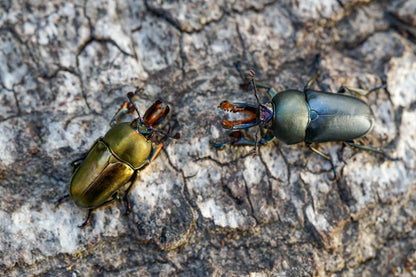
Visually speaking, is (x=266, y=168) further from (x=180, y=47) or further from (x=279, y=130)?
(x=180, y=47)

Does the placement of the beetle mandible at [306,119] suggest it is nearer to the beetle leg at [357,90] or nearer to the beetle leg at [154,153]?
the beetle leg at [357,90]

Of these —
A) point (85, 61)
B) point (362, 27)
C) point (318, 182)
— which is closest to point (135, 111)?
point (85, 61)

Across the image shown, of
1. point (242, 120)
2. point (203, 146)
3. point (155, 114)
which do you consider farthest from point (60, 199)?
point (242, 120)

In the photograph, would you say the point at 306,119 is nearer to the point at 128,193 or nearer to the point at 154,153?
the point at 154,153

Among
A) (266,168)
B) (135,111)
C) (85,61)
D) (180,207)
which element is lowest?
(180,207)

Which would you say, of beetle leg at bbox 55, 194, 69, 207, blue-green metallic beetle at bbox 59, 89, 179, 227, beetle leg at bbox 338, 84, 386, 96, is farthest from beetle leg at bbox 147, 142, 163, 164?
beetle leg at bbox 338, 84, 386, 96

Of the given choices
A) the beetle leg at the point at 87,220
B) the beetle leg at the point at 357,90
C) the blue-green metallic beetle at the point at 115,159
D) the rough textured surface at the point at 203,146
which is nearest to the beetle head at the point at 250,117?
the rough textured surface at the point at 203,146
